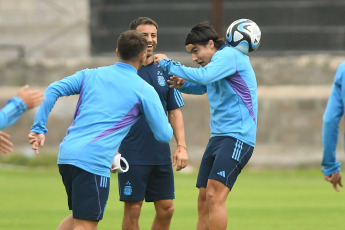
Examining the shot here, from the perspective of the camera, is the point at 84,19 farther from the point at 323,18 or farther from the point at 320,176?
the point at 320,176

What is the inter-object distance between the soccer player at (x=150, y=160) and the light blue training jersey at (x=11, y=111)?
2573mm

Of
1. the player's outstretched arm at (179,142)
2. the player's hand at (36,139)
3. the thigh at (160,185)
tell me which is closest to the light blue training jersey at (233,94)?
the player's outstretched arm at (179,142)

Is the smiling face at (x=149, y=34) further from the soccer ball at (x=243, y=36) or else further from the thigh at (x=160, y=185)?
the thigh at (x=160, y=185)

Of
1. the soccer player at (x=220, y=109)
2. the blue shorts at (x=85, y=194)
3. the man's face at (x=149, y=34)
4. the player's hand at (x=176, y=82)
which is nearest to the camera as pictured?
the blue shorts at (x=85, y=194)

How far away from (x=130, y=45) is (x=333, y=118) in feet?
6.18

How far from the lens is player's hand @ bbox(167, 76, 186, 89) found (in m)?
9.46

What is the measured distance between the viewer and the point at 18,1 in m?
30.5

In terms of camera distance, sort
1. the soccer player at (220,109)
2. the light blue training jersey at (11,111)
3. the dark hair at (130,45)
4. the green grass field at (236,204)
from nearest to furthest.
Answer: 1. the light blue training jersey at (11,111)
2. the dark hair at (130,45)
3. the soccer player at (220,109)
4. the green grass field at (236,204)

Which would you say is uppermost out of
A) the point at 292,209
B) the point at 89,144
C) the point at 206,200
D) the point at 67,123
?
the point at 89,144

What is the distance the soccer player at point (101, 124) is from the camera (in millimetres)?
8031

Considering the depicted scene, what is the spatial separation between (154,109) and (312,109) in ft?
61.4

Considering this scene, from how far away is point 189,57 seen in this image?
27.3m

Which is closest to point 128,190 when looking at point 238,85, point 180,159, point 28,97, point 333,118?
point 180,159

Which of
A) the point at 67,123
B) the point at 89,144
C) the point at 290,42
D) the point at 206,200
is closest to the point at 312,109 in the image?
the point at 290,42
